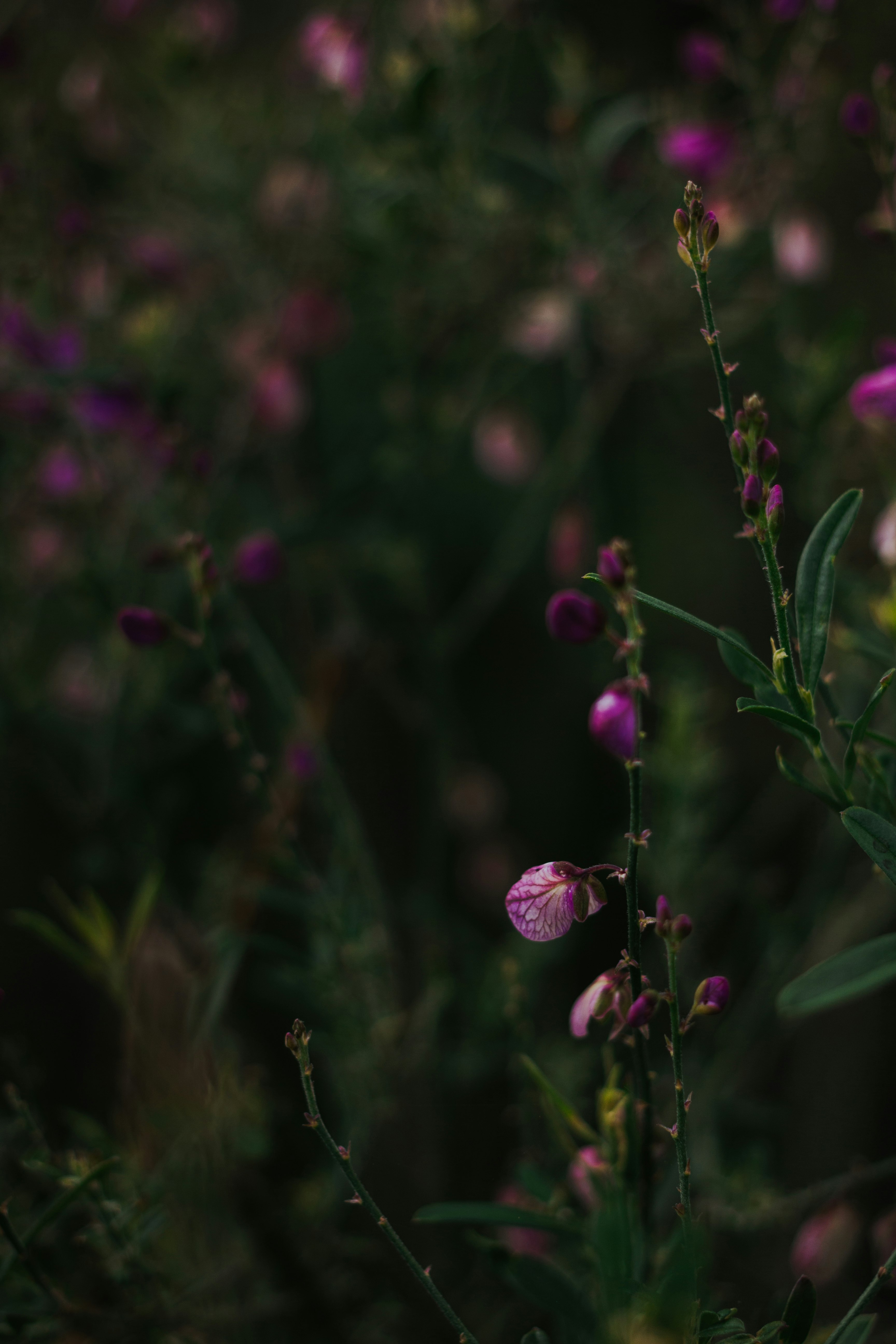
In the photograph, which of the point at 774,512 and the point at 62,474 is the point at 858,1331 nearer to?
the point at 774,512

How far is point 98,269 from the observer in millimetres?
893

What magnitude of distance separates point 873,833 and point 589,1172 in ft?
0.60

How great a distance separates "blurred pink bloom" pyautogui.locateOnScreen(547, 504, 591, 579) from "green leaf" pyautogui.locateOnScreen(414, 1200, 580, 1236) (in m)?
0.57

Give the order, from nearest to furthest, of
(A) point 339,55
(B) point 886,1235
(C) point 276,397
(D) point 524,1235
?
(B) point 886,1235 < (D) point 524,1235 < (A) point 339,55 < (C) point 276,397

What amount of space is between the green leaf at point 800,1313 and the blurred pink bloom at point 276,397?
2.51 ft

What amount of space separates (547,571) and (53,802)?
24.3 inches

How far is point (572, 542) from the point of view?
86 cm

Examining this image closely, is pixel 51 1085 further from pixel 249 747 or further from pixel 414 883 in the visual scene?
pixel 249 747

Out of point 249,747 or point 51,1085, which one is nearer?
point 249,747

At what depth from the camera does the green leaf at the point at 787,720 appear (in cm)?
30

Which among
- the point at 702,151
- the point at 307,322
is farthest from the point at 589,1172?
the point at 307,322

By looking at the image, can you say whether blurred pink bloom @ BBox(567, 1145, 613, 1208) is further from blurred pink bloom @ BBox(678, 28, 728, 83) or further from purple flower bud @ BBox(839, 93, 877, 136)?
blurred pink bloom @ BBox(678, 28, 728, 83)

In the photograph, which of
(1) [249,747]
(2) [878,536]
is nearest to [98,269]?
(1) [249,747]

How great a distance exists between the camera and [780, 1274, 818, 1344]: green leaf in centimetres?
33
